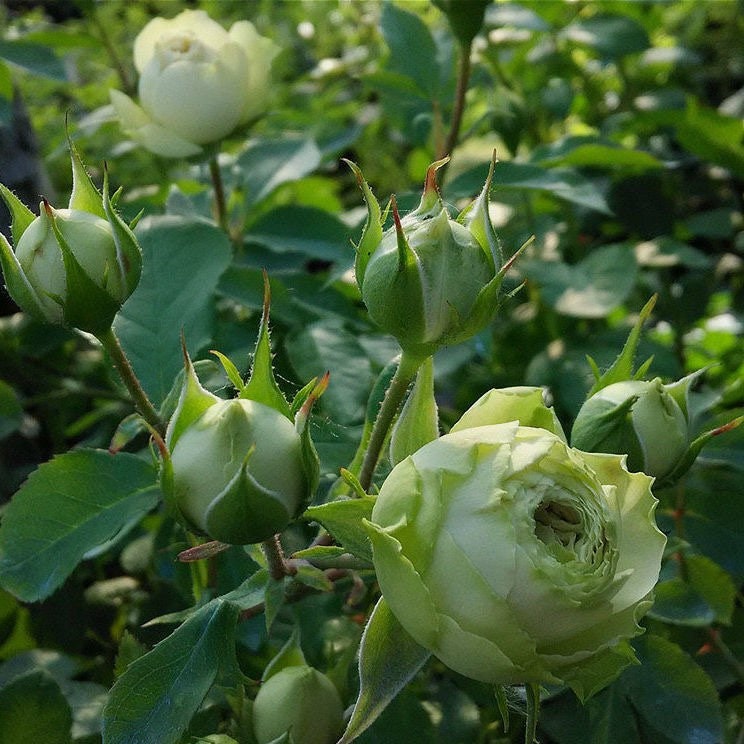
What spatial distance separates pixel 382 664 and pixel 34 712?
0.34 meters

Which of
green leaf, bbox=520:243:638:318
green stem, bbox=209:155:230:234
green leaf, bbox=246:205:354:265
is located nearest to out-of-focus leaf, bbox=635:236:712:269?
green leaf, bbox=520:243:638:318

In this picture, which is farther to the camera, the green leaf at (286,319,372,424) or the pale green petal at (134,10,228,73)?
the pale green petal at (134,10,228,73)

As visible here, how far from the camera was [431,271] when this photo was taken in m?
0.53

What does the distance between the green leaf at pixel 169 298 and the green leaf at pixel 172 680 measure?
24cm

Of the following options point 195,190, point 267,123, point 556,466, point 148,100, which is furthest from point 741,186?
point 556,466

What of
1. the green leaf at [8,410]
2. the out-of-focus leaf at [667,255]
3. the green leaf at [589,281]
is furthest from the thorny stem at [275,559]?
the out-of-focus leaf at [667,255]

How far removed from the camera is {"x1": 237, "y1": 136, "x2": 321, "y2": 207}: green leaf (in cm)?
106

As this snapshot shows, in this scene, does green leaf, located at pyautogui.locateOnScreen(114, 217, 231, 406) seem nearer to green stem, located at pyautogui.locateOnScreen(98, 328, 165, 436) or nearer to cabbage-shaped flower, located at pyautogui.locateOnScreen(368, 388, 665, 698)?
green stem, located at pyautogui.locateOnScreen(98, 328, 165, 436)

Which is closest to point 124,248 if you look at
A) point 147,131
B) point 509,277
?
point 147,131

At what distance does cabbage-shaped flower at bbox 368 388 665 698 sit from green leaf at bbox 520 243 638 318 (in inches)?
23.4

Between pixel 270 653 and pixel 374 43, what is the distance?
127cm

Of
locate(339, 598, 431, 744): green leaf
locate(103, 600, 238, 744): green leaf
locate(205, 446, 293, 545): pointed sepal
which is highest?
locate(205, 446, 293, 545): pointed sepal

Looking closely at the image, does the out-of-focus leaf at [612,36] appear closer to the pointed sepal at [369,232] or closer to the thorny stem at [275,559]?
the pointed sepal at [369,232]

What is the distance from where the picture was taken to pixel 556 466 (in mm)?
473
